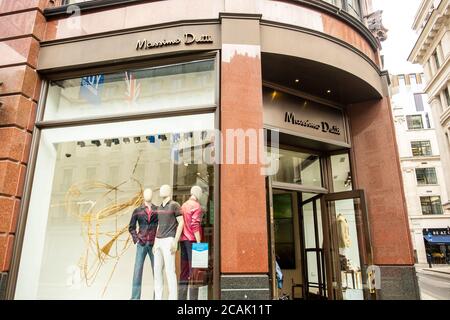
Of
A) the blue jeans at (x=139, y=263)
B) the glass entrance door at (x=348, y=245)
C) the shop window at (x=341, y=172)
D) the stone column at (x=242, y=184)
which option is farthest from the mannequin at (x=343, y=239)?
the blue jeans at (x=139, y=263)

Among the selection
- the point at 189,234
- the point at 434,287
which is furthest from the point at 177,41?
the point at 434,287

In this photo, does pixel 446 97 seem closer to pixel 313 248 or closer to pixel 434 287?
pixel 434 287

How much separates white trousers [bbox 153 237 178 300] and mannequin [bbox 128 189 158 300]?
133 mm

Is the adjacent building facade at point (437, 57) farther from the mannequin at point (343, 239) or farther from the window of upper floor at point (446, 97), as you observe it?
the mannequin at point (343, 239)

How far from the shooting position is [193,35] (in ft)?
19.5

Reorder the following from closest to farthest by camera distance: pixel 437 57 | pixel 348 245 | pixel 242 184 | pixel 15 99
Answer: pixel 242 184 < pixel 15 99 < pixel 348 245 < pixel 437 57

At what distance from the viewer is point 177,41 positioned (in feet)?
19.6

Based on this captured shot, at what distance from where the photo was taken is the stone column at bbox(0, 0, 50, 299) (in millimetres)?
5672

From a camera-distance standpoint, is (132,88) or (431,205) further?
(431,205)

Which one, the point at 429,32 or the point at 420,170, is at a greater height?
the point at 429,32

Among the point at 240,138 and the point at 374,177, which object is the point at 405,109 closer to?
the point at 374,177

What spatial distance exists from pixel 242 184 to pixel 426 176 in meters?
47.4

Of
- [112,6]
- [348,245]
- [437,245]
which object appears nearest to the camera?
[112,6]
